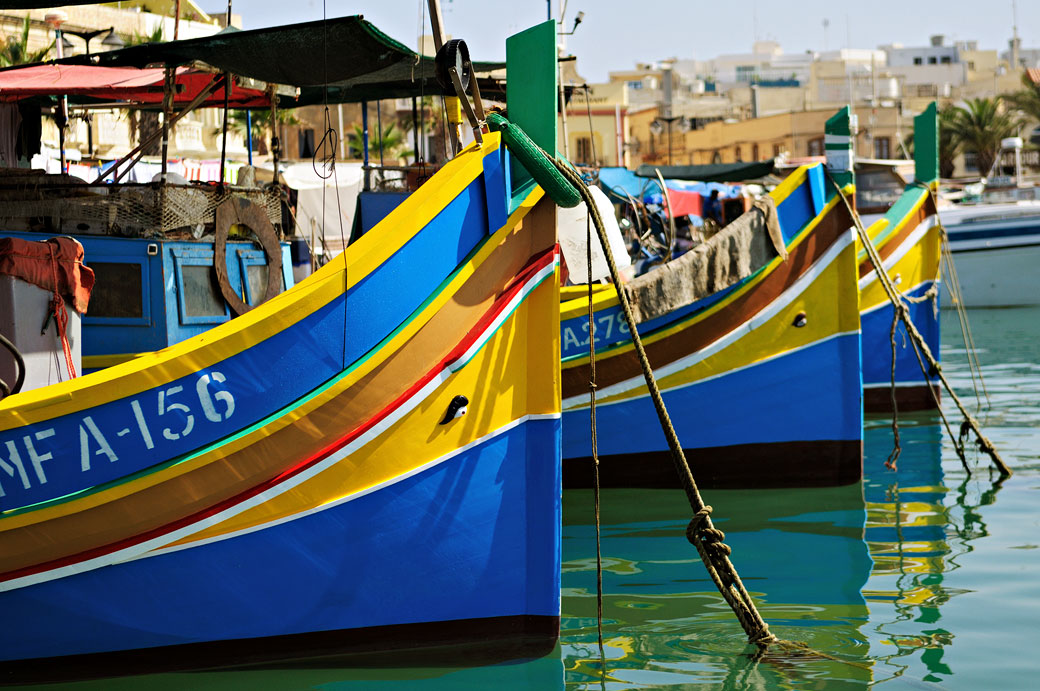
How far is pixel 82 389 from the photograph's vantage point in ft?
14.8

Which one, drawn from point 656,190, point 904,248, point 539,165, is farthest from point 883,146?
point 539,165

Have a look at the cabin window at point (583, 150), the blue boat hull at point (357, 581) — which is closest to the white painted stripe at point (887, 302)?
the blue boat hull at point (357, 581)

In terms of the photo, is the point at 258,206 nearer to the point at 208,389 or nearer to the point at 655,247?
the point at 208,389

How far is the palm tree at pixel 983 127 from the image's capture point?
152 feet

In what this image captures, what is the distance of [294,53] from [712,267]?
3.38 meters

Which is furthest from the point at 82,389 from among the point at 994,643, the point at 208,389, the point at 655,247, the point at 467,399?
the point at 655,247

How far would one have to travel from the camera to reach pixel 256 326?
185 inches

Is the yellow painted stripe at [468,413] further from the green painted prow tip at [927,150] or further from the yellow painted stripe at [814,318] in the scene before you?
the green painted prow tip at [927,150]

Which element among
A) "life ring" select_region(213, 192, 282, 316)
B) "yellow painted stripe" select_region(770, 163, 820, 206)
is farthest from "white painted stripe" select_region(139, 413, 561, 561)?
"yellow painted stripe" select_region(770, 163, 820, 206)

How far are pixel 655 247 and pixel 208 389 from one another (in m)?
12.0

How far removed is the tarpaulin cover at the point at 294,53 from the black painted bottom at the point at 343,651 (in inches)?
145

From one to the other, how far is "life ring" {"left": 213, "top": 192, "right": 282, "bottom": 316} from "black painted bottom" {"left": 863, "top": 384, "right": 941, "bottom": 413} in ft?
26.0

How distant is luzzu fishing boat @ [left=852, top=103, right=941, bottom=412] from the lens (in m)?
12.2

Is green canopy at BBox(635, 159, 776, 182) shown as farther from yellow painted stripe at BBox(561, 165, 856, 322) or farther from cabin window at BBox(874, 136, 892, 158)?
cabin window at BBox(874, 136, 892, 158)
